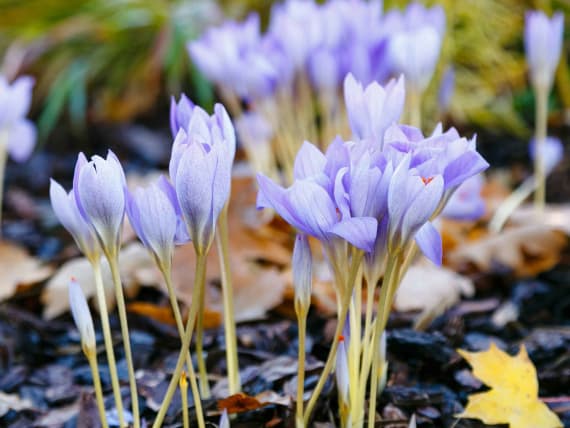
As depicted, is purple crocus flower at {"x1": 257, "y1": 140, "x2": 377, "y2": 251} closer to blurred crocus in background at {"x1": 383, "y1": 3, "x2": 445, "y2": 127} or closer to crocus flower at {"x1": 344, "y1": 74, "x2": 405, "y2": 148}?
crocus flower at {"x1": 344, "y1": 74, "x2": 405, "y2": 148}

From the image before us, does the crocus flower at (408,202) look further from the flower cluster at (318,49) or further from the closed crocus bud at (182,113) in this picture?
the flower cluster at (318,49)

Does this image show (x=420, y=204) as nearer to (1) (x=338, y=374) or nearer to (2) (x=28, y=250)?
(1) (x=338, y=374)

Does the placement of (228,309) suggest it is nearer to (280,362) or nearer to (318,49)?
(280,362)

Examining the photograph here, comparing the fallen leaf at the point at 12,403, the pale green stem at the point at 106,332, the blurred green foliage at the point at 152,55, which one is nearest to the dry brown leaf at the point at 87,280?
the fallen leaf at the point at 12,403

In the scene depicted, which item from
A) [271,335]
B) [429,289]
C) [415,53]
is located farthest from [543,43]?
[271,335]

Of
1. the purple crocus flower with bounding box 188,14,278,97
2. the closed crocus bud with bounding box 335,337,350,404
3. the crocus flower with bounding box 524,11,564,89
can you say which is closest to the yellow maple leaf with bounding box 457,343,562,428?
the closed crocus bud with bounding box 335,337,350,404

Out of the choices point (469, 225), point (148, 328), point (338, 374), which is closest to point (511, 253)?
point (469, 225)
